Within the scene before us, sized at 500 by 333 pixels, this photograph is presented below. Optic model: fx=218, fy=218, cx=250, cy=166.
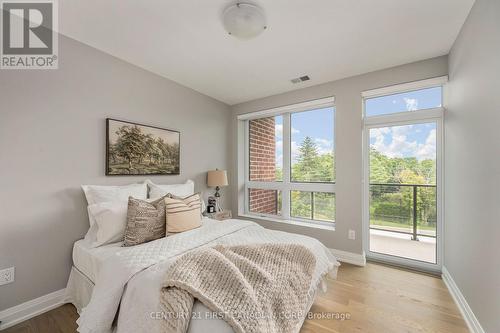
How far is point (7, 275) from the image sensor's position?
1.78m

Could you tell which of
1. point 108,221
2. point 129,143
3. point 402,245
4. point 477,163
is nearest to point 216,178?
point 129,143

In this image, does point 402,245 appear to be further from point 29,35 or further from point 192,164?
point 29,35

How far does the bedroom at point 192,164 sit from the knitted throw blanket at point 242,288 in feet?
0.04

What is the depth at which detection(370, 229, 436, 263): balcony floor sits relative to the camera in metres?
2.71

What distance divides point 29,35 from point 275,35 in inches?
87.3

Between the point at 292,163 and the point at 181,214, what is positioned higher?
the point at 292,163

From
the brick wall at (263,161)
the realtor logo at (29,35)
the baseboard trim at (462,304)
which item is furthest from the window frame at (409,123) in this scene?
the realtor logo at (29,35)

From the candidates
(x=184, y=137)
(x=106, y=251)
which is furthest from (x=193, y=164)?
(x=106, y=251)

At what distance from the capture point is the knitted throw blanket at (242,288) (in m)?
1.03

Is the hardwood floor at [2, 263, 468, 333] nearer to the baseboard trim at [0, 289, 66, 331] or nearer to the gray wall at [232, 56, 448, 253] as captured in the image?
the baseboard trim at [0, 289, 66, 331]

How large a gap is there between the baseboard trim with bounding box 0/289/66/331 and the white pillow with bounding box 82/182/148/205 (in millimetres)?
870

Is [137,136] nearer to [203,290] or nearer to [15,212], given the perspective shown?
[15,212]

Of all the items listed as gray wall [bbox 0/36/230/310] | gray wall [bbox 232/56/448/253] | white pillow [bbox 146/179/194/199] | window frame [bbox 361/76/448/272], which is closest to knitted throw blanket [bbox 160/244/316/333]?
white pillow [bbox 146/179/194/199]

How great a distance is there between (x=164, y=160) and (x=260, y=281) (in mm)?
2210
